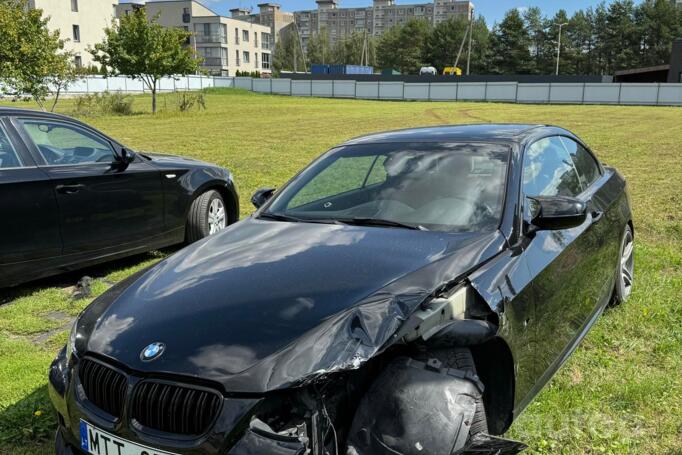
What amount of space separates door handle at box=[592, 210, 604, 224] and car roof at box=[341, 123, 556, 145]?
25.1 inches

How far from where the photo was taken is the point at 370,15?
579ft

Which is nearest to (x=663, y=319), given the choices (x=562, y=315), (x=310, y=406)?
(x=562, y=315)

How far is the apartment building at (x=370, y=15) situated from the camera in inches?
6403

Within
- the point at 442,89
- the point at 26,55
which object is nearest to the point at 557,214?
the point at 26,55

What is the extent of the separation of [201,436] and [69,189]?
3.93 m

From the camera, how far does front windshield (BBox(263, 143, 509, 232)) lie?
328cm

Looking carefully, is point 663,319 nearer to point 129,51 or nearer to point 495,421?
point 495,421

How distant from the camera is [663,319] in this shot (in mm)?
4629

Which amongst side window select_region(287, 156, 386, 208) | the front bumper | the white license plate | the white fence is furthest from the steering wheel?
the white fence

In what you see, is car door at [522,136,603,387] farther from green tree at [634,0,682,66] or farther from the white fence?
green tree at [634,0,682,66]

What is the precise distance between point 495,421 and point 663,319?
2578 mm

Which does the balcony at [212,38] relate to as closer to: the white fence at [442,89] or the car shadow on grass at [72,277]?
the white fence at [442,89]

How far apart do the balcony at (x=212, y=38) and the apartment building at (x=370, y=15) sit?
196 feet

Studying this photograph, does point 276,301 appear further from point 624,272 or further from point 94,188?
point 94,188
